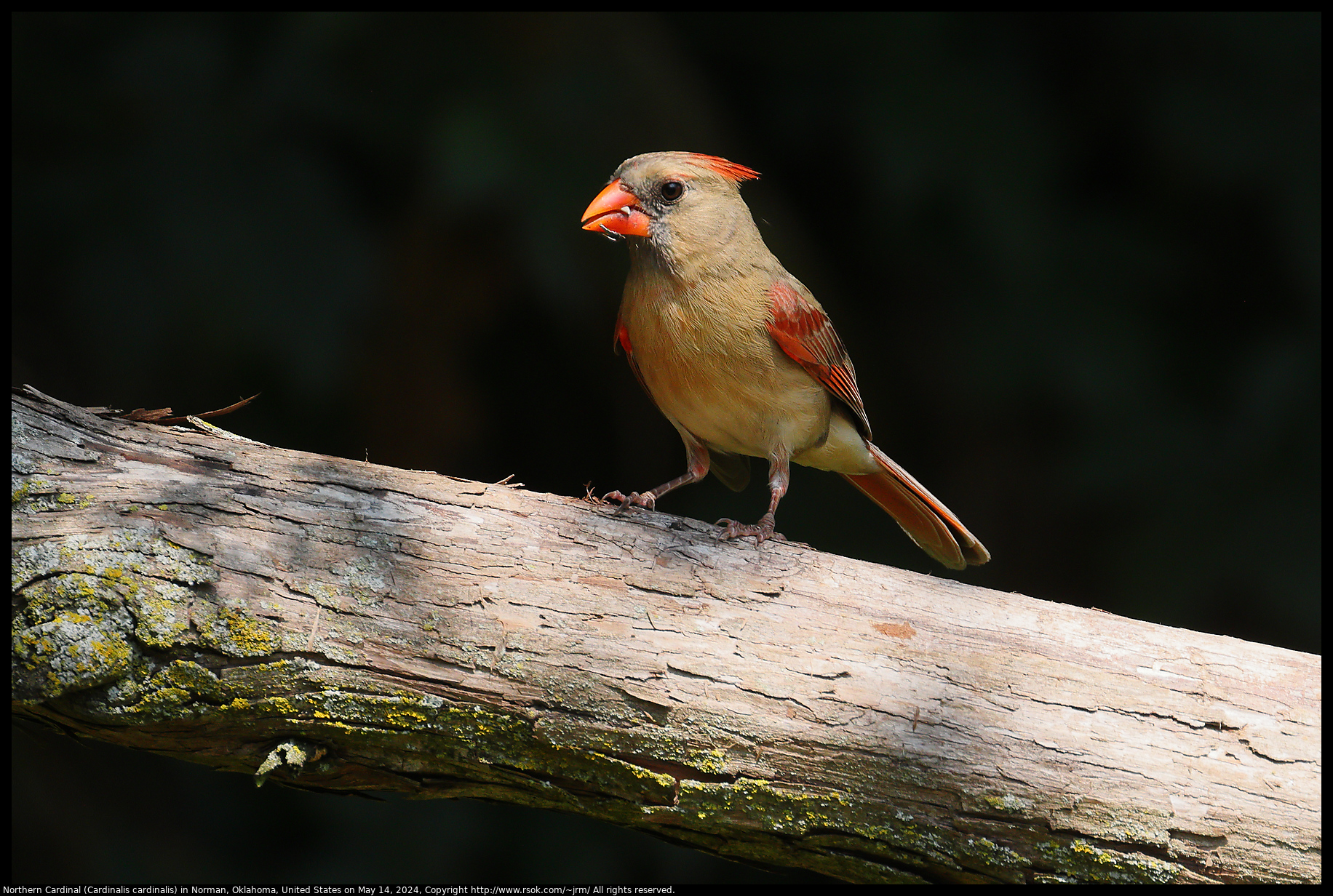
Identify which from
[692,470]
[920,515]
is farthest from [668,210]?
[920,515]

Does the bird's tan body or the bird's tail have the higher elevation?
the bird's tan body

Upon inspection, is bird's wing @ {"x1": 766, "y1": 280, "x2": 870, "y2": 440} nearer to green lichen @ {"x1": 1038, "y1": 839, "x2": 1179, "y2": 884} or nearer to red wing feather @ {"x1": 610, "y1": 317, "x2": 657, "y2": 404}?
red wing feather @ {"x1": 610, "y1": 317, "x2": 657, "y2": 404}

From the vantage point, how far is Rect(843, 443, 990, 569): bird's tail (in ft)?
10.6

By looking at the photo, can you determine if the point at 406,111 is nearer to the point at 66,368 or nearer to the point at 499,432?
the point at 499,432

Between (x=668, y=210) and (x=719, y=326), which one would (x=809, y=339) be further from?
(x=668, y=210)

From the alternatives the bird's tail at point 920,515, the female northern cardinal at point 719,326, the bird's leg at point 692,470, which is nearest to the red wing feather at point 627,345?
the female northern cardinal at point 719,326

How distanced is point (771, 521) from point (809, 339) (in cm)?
62

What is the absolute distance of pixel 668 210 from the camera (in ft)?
9.80

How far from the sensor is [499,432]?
449cm

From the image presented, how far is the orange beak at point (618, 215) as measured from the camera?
9.66 ft

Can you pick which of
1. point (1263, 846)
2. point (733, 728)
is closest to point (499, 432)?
point (733, 728)

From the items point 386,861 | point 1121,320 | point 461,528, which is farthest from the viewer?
point 1121,320

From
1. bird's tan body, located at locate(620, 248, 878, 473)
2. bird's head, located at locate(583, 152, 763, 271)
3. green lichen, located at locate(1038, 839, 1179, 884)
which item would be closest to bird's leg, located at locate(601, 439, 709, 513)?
bird's tan body, located at locate(620, 248, 878, 473)

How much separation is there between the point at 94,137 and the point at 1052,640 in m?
3.77
